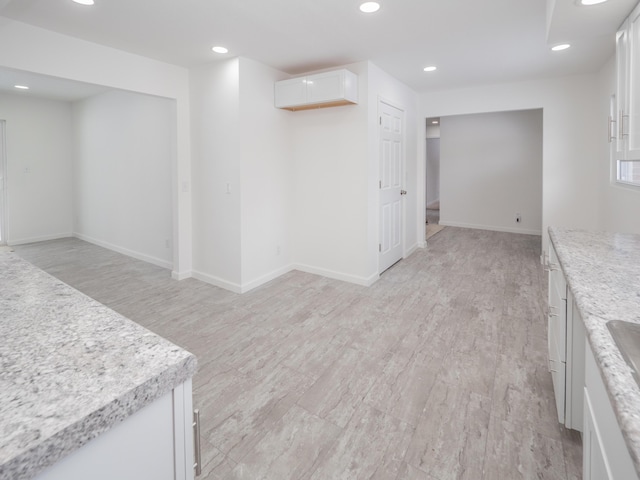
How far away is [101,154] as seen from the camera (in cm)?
578

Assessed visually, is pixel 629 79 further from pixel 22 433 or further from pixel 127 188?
pixel 127 188

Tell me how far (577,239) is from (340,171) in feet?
8.30

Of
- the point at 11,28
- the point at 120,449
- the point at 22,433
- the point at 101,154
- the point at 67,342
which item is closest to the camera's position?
the point at 22,433

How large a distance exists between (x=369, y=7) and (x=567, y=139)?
3500 mm

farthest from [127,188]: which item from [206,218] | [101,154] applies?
[206,218]

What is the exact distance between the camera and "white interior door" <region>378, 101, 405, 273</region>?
4.35m

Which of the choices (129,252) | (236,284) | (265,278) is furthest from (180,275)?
(129,252)

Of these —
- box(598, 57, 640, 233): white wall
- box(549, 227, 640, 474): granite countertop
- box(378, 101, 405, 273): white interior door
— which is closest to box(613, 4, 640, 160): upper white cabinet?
box(549, 227, 640, 474): granite countertop

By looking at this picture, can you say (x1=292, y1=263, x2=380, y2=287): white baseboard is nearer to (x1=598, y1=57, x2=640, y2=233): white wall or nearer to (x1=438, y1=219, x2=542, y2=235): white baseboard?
(x1=598, y1=57, x2=640, y2=233): white wall

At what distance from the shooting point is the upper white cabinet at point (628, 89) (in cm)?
173

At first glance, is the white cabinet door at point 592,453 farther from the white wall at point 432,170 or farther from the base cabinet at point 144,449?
the white wall at point 432,170

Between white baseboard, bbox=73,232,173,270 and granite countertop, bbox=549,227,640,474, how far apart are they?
441cm

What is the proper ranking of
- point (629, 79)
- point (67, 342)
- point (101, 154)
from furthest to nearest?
point (101, 154)
point (629, 79)
point (67, 342)

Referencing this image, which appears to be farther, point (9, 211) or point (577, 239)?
point (9, 211)
